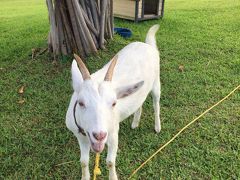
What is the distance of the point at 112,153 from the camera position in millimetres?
3238

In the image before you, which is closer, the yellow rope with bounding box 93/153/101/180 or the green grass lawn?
the yellow rope with bounding box 93/153/101/180

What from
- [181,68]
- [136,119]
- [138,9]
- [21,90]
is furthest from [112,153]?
[138,9]

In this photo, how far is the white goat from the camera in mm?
2412

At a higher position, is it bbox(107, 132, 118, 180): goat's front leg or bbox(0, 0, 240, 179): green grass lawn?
bbox(107, 132, 118, 180): goat's front leg

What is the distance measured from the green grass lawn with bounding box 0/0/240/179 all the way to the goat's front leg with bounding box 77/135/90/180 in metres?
0.22

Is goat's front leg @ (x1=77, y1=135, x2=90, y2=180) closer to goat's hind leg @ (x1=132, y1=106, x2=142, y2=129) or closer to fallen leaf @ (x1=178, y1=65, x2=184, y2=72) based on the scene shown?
goat's hind leg @ (x1=132, y1=106, x2=142, y2=129)

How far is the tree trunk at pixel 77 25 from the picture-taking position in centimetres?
570

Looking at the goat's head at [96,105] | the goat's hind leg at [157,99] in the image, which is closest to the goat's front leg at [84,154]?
the goat's head at [96,105]

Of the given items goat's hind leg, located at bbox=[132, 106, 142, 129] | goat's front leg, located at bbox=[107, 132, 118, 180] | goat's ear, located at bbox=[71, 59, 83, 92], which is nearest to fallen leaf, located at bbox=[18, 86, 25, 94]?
goat's hind leg, located at bbox=[132, 106, 142, 129]

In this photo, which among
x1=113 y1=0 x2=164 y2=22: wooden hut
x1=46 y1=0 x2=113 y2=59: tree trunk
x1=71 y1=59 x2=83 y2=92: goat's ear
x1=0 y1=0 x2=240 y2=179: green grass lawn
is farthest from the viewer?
Answer: x1=113 y1=0 x2=164 y2=22: wooden hut

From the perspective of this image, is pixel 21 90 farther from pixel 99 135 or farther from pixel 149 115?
pixel 99 135

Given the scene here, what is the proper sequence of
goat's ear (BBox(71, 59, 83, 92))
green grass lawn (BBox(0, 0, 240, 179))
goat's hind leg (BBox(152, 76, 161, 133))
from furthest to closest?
goat's hind leg (BBox(152, 76, 161, 133)), green grass lawn (BBox(0, 0, 240, 179)), goat's ear (BBox(71, 59, 83, 92))

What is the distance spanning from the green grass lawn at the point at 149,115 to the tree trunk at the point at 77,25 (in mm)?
271

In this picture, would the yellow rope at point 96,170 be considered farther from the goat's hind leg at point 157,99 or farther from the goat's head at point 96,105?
the goat's hind leg at point 157,99
